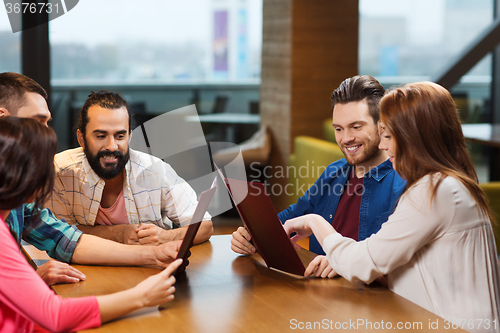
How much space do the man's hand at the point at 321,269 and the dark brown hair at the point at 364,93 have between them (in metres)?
0.63

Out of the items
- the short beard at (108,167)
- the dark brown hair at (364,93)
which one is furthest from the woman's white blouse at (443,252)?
the short beard at (108,167)

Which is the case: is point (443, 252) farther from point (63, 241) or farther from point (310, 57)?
point (310, 57)

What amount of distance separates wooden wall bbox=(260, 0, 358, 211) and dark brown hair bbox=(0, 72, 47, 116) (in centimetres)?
277

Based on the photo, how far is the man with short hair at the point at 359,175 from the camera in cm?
175

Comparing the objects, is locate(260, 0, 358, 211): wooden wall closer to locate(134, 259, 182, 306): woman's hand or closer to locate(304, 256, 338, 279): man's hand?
locate(304, 256, 338, 279): man's hand

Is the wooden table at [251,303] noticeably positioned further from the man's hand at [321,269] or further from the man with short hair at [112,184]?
the man with short hair at [112,184]

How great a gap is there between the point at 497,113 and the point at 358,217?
15.4 ft

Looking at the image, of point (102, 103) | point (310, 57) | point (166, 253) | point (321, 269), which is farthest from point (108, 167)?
point (310, 57)

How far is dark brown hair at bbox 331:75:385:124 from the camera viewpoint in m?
1.82

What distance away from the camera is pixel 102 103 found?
1942 millimetres

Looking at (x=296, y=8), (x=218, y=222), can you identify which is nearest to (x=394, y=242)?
(x=296, y=8)

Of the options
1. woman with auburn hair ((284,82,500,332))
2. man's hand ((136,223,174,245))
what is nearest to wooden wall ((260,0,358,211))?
man's hand ((136,223,174,245))

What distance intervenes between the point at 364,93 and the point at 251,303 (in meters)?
0.92

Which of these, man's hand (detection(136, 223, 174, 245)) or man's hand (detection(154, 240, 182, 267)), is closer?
man's hand (detection(154, 240, 182, 267))
